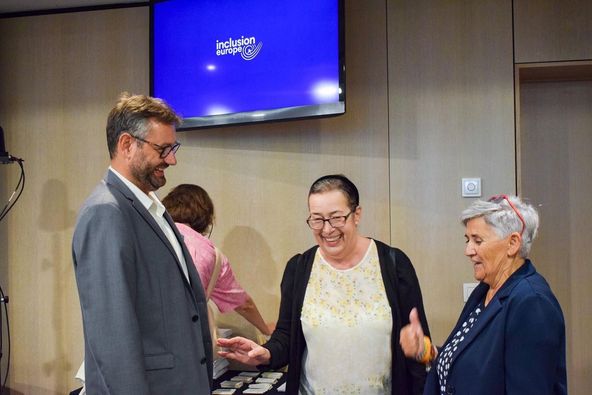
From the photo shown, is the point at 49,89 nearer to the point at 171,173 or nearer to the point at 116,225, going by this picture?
the point at 171,173

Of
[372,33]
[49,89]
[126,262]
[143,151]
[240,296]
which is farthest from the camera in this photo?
[49,89]

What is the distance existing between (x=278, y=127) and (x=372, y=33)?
708 millimetres

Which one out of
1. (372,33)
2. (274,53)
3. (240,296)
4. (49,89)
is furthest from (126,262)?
(49,89)

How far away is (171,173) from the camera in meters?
3.67

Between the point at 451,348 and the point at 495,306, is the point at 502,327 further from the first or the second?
the point at 451,348

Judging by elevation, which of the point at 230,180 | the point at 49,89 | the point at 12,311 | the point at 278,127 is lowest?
the point at 12,311

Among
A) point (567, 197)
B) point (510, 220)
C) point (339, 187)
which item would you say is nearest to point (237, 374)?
point (339, 187)

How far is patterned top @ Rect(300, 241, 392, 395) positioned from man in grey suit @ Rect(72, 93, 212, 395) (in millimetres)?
393

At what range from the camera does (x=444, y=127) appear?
11.1 ft

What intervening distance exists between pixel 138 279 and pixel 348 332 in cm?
76

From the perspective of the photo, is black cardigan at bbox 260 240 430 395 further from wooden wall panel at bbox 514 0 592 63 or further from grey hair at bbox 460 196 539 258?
wooden wall panel at bbox 514 0 592 63

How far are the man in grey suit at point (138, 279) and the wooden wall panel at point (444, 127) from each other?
173cm

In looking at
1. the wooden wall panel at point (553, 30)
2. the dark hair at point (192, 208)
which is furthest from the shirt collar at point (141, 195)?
the wooden wall panel at point (553, 30)

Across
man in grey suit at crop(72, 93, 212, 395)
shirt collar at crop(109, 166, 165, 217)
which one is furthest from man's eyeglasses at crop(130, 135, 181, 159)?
shirt collar at crop(109, 166, 165, 217)
